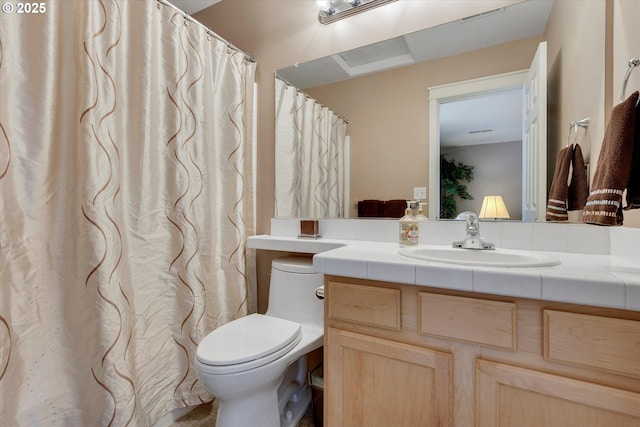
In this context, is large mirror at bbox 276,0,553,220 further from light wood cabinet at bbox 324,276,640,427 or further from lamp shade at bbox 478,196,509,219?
light wood cabinet at bbox 324,276,640,427

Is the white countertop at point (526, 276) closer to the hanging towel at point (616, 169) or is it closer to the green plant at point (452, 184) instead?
the hanging towel at point (616, 169)

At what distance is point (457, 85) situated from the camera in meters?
1.35

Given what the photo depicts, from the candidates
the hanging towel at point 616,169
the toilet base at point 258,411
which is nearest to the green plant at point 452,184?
the hanging towel at point 616,169

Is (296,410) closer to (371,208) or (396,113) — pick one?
(371,208)

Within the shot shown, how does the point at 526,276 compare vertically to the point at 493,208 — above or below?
below

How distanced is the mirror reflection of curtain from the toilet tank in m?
0.37

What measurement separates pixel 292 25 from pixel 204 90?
0.71 metres

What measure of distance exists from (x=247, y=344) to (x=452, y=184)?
1122mm

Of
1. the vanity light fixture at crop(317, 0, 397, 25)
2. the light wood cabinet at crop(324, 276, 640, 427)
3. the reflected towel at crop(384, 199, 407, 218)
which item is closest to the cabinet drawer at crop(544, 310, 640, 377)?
the light wood cabinet at crop(324, 276, 640, 427)

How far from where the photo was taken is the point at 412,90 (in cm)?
145

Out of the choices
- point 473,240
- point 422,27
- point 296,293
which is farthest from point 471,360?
Result: point 422,27

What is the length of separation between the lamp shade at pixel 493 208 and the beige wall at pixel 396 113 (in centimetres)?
26

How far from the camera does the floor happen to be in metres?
1.37

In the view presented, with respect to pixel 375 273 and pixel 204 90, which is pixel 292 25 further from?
pixel 375 273
